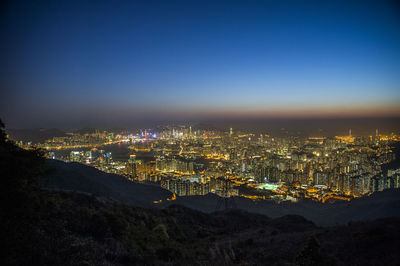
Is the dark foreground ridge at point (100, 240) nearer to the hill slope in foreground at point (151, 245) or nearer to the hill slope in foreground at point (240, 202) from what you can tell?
the hill slope in foreground at point (151, 245)

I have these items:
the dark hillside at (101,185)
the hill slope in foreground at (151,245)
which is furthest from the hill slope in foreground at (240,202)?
the hill slope in foreground at (151,245)

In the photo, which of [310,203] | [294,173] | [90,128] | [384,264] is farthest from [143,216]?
[90,128]

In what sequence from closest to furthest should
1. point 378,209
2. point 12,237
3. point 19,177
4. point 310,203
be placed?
point 12,237 → point 19,177 → point 378,209 → point 310,203

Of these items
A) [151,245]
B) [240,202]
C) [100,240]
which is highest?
[100,240]

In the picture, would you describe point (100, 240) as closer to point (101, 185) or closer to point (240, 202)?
point (101, 185)

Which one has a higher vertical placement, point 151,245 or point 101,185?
point 151,245

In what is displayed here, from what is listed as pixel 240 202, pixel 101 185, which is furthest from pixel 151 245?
pixel 240 202

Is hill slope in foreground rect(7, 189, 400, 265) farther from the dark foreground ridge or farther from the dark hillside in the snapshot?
the dark hillside

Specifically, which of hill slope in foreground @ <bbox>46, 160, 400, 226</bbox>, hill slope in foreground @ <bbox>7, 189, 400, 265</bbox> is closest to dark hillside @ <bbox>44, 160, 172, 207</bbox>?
hill slope in foreground @ <bbox>46, 160, 400, 226</bbox>

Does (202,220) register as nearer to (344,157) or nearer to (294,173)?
(294,173)

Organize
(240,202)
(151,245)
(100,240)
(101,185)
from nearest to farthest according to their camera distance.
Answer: (100,240) < (151,245) < (101,185) < (240,202)
